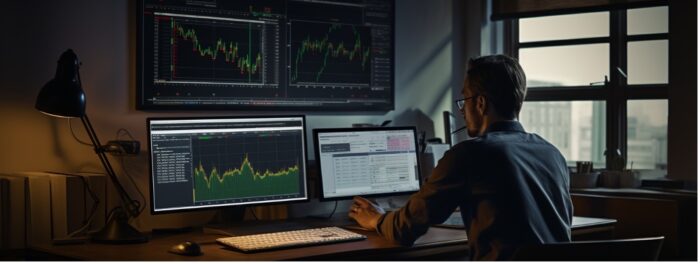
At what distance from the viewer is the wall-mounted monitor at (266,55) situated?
3.43m

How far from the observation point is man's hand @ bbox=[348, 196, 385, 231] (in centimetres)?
309

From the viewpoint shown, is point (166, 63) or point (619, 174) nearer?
point (166, 63)

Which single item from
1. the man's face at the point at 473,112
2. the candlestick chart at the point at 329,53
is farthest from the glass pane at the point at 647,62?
the man's face at the point at 473,112

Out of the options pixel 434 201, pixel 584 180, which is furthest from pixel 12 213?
pixel 584 180

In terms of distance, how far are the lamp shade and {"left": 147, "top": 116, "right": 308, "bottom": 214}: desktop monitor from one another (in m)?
0.27

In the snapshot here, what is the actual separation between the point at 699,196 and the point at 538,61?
3.89 feet

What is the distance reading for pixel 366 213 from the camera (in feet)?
10.3

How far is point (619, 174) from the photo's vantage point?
414 centimetres

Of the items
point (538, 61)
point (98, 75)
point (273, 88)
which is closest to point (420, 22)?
point (538, 61)

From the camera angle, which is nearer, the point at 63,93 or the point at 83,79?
the point at 63,93

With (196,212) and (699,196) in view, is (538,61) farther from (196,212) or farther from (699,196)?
(196,212)

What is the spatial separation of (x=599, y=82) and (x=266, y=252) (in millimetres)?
2166

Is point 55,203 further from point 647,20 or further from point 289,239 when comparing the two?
point 647,20

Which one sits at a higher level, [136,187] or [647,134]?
[647,134]
